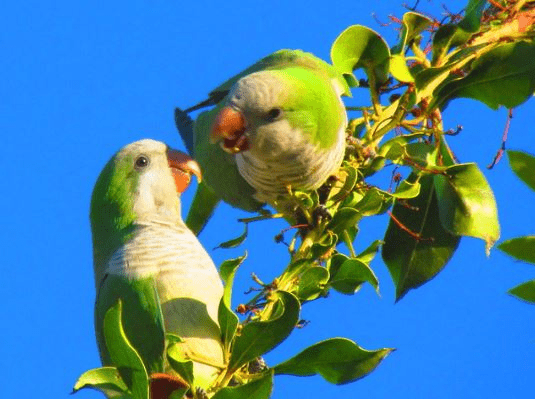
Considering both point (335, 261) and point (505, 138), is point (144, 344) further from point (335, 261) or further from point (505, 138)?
point (505, 138)

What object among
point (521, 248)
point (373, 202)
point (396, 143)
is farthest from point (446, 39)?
point (521, 248)

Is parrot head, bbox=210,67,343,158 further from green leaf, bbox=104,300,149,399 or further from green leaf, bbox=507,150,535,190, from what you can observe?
green leaf, bbox=104,300,149,399

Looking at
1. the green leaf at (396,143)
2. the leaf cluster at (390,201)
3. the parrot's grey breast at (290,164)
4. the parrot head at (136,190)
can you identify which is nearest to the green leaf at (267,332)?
the leaf cluster at (390,201)

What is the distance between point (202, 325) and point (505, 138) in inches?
41.5

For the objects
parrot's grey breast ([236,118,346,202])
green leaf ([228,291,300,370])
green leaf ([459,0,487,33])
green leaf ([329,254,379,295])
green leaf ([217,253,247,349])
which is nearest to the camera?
green leaf ([228,291,300,370])

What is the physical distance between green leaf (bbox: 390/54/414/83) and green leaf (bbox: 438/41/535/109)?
10cm

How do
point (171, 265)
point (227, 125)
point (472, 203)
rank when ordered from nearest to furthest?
point (472, 203) → point (171, 265) → point (227, 125)

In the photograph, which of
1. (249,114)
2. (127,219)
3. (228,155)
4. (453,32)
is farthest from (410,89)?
(127,219)

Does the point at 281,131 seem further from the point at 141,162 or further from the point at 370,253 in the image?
the point at 370,253

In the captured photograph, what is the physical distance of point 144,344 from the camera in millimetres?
2670

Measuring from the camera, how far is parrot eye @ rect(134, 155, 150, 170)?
342 centimetres

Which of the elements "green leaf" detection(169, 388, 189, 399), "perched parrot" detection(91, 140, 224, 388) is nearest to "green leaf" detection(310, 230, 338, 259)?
"perched parrot" detection(91, 140, 224, 388)

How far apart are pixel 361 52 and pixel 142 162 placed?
83cm

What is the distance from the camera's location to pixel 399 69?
3.02 meters
